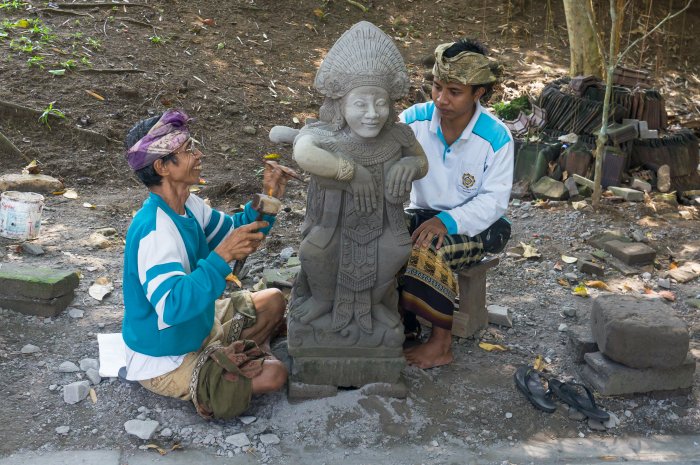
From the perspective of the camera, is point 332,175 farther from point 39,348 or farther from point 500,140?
point 39,348

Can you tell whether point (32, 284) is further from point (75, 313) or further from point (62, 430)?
point (62, 430)

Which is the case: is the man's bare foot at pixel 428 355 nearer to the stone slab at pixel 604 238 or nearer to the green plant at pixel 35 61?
the stone slab at pixel 604 238

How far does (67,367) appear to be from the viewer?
376cm

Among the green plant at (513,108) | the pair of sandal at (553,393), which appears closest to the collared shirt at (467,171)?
the pair of sandal at (553,393)

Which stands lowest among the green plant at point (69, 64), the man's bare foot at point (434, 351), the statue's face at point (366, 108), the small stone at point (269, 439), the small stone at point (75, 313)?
the small stone at point (269, 439)

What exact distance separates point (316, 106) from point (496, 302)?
13.6 feet

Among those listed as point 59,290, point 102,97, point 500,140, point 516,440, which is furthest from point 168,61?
point 516,440

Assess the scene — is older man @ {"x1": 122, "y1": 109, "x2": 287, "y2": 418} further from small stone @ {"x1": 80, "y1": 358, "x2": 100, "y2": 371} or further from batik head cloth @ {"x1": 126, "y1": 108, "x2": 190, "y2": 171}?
small stone @ {"x1": 80, "y1": 358, "x2": 100, "y2": 371}

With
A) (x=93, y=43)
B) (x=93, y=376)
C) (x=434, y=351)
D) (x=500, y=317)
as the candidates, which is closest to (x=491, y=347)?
(x=500, y=317)

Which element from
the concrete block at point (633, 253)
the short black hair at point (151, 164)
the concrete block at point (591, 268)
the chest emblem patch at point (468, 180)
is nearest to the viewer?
the short black hair at point (151, 164)

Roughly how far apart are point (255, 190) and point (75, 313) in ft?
8.12

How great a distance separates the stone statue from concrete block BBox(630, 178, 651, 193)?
12.6 feet

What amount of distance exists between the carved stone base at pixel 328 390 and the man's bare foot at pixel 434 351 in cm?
35

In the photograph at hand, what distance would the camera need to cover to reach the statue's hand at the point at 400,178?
337cm
